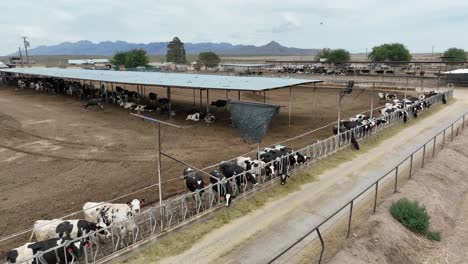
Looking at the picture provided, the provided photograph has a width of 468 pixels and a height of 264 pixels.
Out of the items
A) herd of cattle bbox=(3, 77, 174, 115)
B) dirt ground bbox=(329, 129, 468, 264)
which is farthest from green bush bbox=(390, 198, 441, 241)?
herd of cattle bbox=(3, 77, 174, 115)

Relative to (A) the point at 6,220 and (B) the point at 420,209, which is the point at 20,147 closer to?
(A) the point at 6,220

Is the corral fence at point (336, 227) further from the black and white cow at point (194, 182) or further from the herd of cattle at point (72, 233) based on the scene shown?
the herd of cattle at point (72, 233)

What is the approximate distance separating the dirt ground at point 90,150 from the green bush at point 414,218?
824 cm

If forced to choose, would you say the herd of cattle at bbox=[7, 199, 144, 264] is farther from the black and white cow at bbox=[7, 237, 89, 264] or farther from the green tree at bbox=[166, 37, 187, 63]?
the green tree at bbox=[166, 37, 187, 63]

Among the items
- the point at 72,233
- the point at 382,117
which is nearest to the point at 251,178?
the point at 72,233

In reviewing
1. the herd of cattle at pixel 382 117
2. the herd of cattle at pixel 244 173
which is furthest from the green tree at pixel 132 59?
the herd of cattle at pixel 244 173

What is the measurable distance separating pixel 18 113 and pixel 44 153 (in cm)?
1504

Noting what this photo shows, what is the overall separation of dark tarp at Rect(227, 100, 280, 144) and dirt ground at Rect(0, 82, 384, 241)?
3.95 metres

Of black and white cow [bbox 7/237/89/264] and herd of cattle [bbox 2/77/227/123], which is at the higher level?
herd of cattle [bbox 2/77/227/123]

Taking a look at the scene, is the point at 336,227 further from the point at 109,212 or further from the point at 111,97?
the point at 111,97

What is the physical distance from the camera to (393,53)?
95438 mm

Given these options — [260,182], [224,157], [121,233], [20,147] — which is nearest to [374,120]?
[224,157]

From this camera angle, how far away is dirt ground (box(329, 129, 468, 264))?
32.7 ft

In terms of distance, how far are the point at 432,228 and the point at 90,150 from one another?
1745 centimetres
